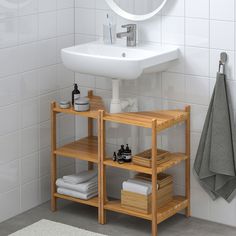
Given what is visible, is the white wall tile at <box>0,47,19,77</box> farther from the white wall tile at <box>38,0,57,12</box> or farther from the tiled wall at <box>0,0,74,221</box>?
the white wall tile at <box>38,0,57,12</box>

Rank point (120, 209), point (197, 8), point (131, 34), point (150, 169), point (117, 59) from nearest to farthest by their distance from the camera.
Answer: point (117, 59) < point (150, 169) < point (197, 8) < point (120, 209) < point (131, 34)

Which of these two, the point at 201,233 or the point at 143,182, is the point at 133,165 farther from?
the point at 201,233

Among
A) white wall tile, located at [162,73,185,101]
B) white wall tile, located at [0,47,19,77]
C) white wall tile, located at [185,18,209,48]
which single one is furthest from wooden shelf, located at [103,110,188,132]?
white wall tile, located at [0,47,19,77]

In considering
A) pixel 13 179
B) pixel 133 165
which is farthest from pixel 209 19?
pixel 13 179

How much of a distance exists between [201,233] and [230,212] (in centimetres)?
23

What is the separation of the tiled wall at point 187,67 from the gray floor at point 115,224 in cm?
10

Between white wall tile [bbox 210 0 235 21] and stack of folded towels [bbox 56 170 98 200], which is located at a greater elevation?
white wall tile [bbox 210 0 235 21]

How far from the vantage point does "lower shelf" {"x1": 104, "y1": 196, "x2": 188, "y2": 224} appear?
4.32 m

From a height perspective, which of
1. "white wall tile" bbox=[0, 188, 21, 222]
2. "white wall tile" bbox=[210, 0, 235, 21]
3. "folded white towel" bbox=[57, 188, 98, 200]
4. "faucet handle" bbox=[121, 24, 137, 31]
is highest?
"white wall tile" bbox=[210, 0, 235, 21]

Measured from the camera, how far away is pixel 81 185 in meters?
4.59

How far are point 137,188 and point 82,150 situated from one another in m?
0.52

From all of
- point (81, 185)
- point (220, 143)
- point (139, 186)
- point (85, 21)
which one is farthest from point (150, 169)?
point (85, 21)

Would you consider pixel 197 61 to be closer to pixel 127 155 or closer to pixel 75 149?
pixel 127 155

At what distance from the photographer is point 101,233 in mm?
4387
